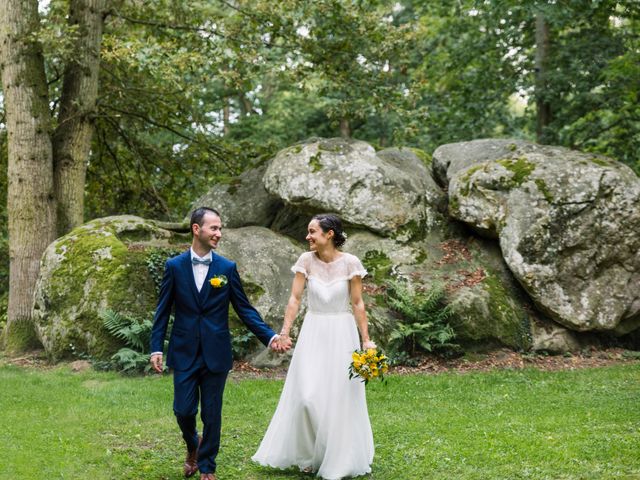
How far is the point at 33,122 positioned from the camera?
13648 millimetres

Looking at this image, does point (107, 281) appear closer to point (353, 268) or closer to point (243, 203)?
point (243, 203)

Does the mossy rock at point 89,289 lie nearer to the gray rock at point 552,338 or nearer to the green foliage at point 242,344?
the green foliage at point 242,344

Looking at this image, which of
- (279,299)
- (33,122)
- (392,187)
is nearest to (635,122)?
(392,187)

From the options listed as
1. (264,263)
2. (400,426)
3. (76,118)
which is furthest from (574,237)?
(76,118)

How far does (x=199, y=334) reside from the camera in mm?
6062

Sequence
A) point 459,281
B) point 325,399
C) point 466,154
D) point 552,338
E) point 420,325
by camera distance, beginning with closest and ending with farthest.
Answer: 1. point 325,399
2. point 420,325
3. point 552,338
4. point 459,281
5. point 466,154

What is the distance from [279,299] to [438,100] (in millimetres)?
12937

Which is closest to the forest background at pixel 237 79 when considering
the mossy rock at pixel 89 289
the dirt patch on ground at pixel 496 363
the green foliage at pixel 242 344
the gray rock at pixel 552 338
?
the mossy rock at pixel 89 289

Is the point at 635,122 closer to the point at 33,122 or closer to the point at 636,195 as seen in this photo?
the point at 636,195

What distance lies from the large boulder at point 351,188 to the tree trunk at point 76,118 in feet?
12.4

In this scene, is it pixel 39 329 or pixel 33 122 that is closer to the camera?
pixel 39 329

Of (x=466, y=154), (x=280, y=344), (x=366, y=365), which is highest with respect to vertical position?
(x=466, y=154)

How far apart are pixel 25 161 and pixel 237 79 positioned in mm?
4250

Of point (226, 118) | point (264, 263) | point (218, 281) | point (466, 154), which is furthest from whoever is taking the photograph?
point (226, 118)
